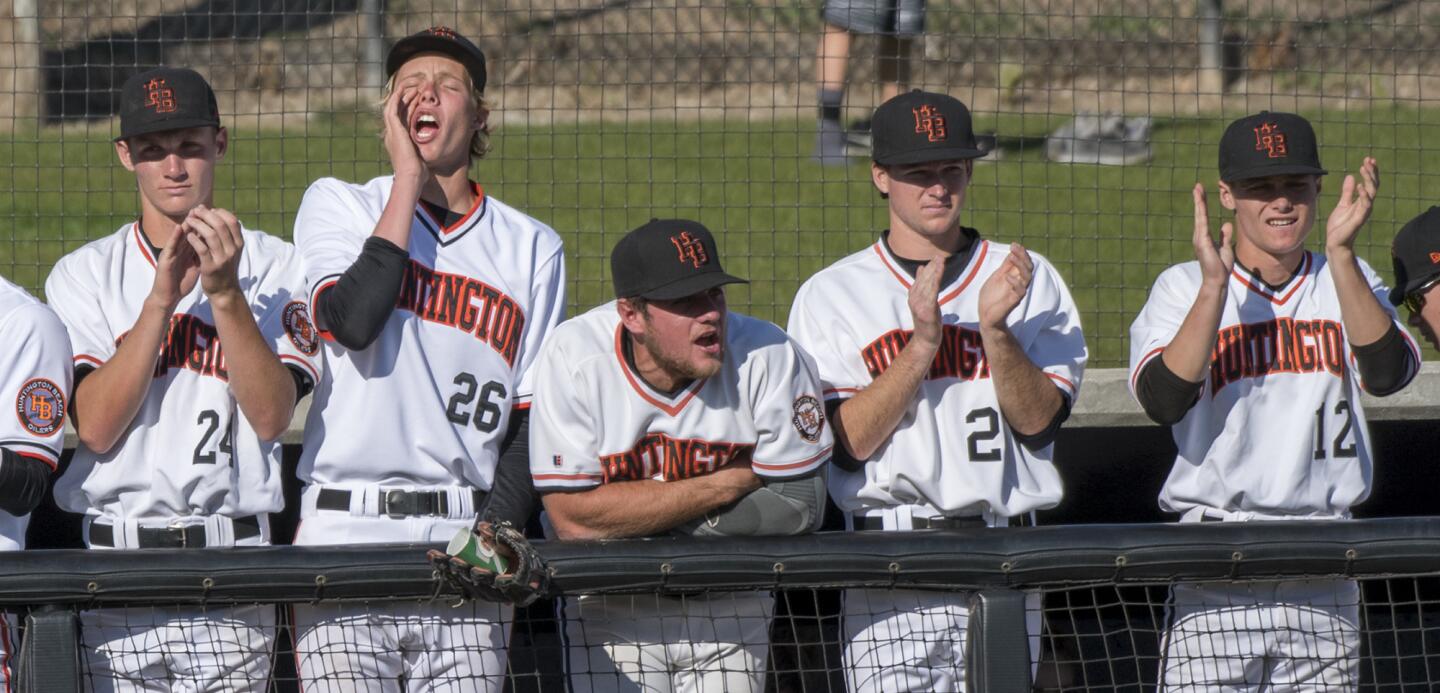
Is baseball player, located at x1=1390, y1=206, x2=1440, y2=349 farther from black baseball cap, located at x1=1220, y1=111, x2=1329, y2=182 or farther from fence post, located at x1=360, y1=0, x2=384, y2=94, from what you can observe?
fence post, located at x1=360, y1=0, x2=384, y2=94

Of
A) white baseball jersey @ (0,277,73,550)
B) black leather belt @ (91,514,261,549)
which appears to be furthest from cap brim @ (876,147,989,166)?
white baseball jersey @ (0,277,73,550)

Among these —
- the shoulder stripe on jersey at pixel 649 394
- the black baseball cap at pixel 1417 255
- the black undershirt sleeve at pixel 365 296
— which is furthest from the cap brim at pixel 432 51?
the black baseball cap at pixel 1417 255

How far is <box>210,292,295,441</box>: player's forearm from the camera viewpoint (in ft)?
10.8

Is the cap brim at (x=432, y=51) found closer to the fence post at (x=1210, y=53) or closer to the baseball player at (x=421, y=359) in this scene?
the baseball player at (x=421, y=359)

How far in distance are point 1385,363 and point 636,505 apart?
167cm

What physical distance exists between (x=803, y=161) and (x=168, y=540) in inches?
177

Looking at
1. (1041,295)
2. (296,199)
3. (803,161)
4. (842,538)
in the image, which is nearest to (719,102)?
(803,161)

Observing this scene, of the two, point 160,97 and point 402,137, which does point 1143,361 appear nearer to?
point 402,137

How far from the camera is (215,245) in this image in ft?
10.5

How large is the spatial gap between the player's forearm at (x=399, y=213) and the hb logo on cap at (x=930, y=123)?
105 centimetres

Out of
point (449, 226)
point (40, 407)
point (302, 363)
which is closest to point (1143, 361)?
point (449, 226)

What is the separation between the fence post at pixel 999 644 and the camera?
271 centimetres

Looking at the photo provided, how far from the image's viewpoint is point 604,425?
132 inches

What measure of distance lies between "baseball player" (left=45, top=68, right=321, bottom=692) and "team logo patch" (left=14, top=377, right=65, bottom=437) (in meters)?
0.06
